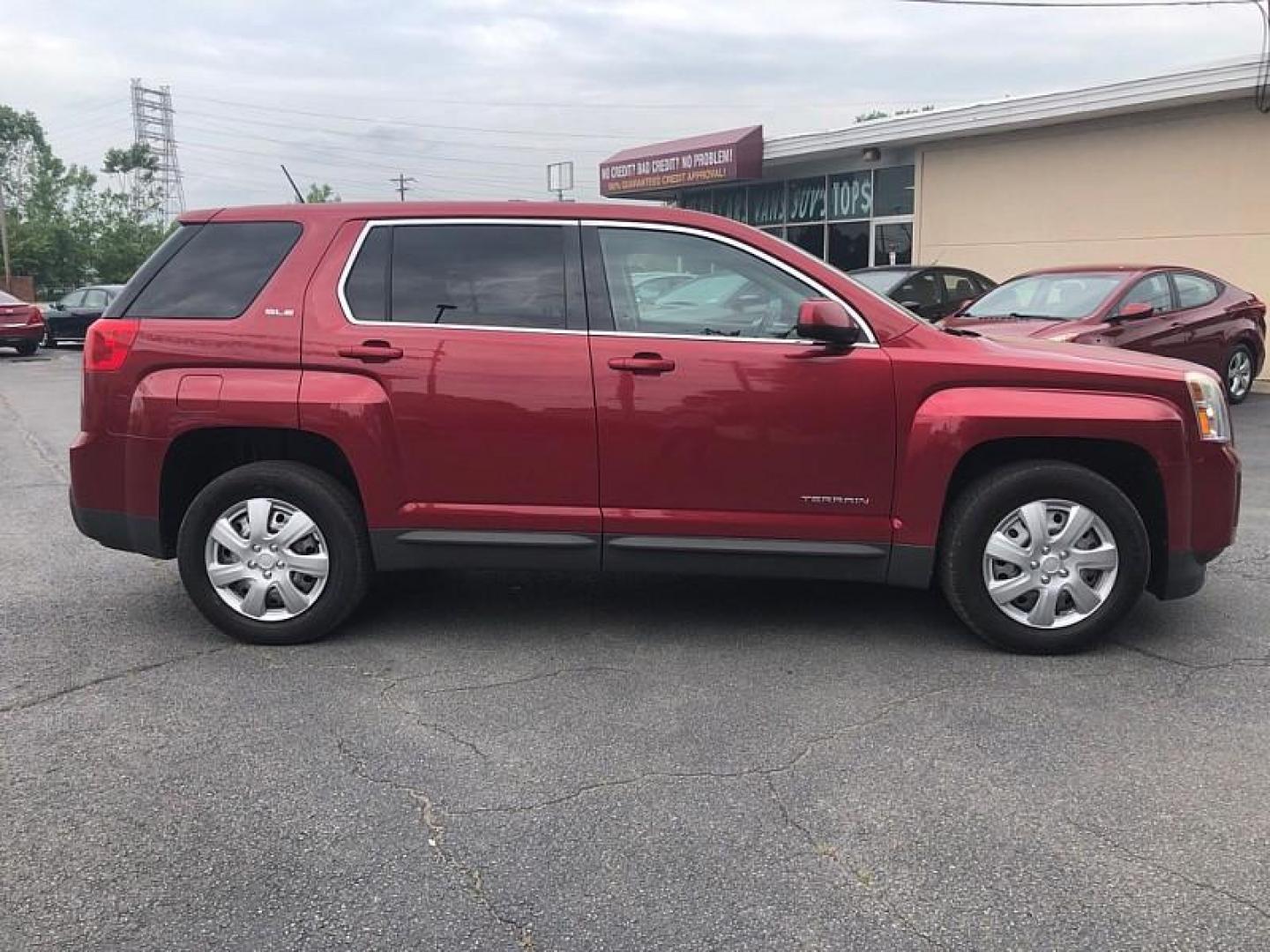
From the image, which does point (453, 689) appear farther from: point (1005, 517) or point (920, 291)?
point (920, 291)

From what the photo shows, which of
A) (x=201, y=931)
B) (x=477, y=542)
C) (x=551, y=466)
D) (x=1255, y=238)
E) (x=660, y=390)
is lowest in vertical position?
(x=201, y=931)

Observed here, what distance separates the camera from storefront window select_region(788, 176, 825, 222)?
21766 mm

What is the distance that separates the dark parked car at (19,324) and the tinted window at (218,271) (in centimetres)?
2008

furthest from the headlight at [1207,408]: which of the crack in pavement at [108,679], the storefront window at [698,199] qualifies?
the storefront window at [698,199]

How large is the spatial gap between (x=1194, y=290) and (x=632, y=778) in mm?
10247

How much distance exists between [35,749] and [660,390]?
2.58 m

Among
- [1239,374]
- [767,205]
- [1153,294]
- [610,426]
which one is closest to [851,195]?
[767,205]

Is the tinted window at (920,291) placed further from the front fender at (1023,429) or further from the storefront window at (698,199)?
the storefront window at (698,199)

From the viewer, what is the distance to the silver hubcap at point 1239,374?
1212 centimetres

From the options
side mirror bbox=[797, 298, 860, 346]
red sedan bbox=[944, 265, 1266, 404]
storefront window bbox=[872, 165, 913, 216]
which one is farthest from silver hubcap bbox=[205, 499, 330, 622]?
storefront window bbox=[872, 165, 913, 216]

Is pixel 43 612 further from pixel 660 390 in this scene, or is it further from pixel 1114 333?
pixel 1114 333

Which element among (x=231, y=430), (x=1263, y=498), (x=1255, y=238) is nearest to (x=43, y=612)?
(x=231, y=430)

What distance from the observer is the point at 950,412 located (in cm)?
435

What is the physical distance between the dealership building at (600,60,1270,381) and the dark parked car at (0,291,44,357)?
1327cm
